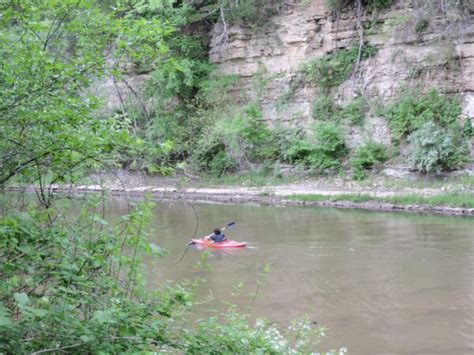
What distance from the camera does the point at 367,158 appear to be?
2445 centimetres

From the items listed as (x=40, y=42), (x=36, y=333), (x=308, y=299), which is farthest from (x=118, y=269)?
(x=308, y=299)

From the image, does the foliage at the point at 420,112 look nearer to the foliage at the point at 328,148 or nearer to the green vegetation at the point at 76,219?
the foliage at the point at 328,148

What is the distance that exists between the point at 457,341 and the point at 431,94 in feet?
57.7

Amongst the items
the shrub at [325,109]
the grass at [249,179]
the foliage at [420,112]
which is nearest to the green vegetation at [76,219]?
the foliage at [420,112]

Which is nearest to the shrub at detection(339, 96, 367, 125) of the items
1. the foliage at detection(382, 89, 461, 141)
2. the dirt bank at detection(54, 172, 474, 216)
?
the foliage at detection(382, 89, 461, 141)

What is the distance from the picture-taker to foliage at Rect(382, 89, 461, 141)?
2364 centimetres

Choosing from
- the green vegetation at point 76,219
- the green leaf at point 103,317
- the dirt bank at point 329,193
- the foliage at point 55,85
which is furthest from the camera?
the dirt bank at point 329,193

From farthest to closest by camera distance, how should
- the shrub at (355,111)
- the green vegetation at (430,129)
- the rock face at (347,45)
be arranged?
the shrub at (355,111), the rock face at (347,45), the green vegetation at (430,129)

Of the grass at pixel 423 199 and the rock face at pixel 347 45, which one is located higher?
the rock face at pixel 347 45

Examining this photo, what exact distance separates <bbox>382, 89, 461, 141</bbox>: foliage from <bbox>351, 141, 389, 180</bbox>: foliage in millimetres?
848

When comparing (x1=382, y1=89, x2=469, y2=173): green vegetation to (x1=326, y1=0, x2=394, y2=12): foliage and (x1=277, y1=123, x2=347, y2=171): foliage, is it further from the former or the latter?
(x1=326, y1=0, x2=394, y2=12): foliage

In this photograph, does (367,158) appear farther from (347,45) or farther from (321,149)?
(347,45)

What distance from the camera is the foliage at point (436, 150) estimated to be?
22.1m

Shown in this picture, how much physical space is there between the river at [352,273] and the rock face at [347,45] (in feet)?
25.3
